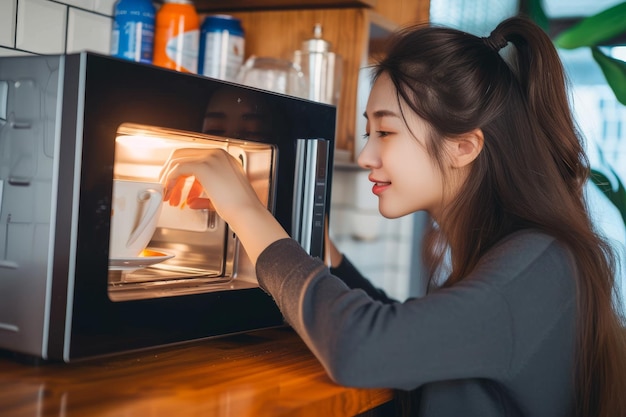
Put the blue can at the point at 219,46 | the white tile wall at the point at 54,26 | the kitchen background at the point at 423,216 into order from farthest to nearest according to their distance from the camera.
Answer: the kitchen background at the point at 423,216, the blue can at the point at 219,46, the white tile wall at the point at 54,26

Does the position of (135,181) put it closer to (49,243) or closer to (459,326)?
(49,243)

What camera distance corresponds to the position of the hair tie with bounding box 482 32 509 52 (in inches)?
43.0

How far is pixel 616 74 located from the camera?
188cm

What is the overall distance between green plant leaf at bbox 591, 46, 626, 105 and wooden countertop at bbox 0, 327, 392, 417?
3.98ft

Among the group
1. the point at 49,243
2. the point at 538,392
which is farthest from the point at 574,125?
the point at 49,243

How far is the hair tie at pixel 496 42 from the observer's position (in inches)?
43.0

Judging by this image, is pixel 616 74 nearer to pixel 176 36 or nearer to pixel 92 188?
pixel 176 36

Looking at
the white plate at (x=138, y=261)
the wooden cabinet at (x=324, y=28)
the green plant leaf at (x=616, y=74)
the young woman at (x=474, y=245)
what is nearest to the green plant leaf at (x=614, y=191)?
the green plant leaf at (x=616, y=74)

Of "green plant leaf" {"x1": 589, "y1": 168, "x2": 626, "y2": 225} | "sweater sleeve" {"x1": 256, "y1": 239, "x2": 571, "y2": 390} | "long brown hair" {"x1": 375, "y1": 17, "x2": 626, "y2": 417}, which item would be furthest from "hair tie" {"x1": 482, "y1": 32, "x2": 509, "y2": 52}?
"green plant leaf" {"x1": 589, "y1": 168, "x2": 626, "y2": 225}

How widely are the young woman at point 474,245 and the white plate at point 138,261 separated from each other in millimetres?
77

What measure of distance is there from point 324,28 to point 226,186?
630 mm

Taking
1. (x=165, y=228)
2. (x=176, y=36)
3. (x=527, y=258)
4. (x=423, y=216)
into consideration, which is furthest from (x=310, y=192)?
(x=423, y=216)

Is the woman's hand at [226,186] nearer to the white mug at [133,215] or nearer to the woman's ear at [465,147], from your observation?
the white mug at [133,215]

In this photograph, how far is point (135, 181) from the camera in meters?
0.93
